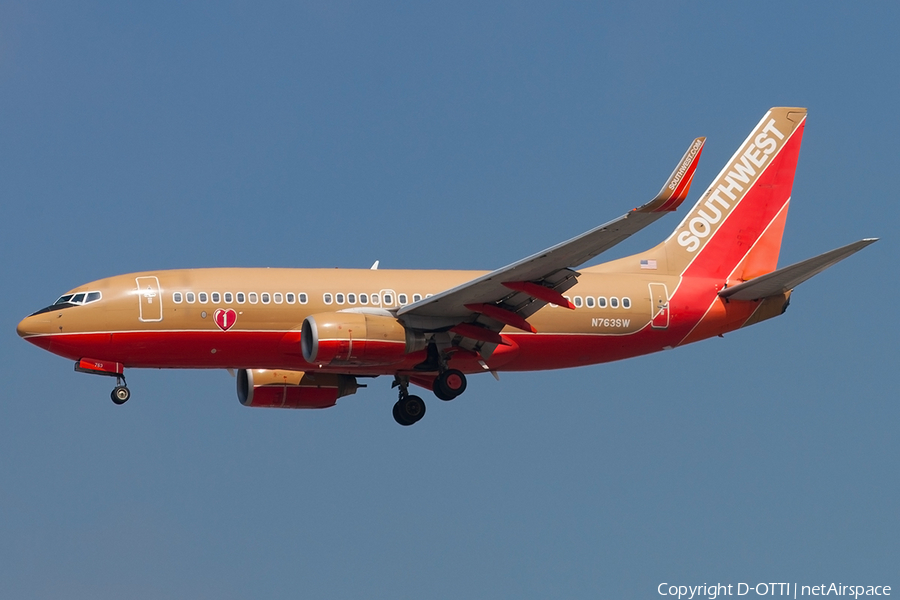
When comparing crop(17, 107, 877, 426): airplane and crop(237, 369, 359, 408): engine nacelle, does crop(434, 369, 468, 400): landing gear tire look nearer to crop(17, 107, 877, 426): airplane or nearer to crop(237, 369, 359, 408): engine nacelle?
crop(17, 107, 877, 426): airplane

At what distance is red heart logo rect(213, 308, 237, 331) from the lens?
39.6 m

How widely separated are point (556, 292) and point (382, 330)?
5.23 meters

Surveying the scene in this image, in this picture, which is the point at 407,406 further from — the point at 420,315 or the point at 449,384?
the point at 420,315

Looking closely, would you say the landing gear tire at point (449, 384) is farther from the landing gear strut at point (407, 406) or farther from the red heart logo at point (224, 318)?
the red heart logo at point (224, 318)

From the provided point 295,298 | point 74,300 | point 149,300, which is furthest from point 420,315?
point 74,300

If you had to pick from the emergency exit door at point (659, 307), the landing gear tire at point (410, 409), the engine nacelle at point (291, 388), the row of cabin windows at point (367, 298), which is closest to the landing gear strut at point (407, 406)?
the landing gear tire at point (410, 409)

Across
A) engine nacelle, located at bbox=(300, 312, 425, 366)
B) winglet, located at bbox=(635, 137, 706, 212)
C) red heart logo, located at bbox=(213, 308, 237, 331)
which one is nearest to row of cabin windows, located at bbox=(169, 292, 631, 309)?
red heart logo, located at bbox=(213, 308, 237, 331)

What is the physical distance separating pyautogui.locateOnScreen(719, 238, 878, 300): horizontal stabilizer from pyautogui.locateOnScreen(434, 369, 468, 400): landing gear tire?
958 centimetres

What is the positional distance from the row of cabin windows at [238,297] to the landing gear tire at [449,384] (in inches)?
186

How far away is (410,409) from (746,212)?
13.7 m

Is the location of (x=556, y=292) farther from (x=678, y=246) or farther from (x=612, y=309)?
(x=678, y=246)

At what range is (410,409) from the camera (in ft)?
145

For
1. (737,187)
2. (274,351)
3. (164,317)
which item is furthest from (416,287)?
(737,187)

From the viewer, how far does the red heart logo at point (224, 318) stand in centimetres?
3962
